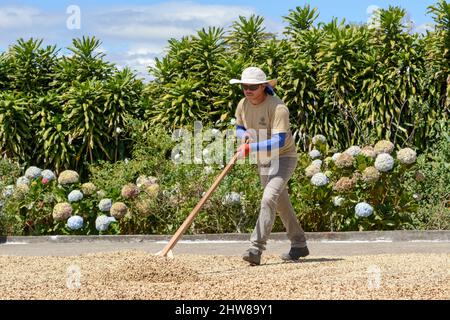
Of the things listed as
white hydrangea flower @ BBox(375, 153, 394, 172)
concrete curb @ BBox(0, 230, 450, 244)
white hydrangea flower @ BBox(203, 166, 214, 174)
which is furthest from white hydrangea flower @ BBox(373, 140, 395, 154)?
white hydrangea flower @ BBox(203, 166, 214, 174)

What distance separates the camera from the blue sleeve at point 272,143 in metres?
9.16

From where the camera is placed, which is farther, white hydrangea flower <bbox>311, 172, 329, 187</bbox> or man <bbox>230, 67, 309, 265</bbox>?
white hydrangea flower <bbox>311, 172, 329, 187</bbox>

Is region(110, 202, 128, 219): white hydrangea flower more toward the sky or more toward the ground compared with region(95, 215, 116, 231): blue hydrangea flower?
more toward the sky

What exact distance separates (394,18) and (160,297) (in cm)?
832

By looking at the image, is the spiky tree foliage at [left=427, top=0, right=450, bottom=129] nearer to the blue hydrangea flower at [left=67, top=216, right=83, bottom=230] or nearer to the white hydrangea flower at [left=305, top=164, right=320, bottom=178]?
the white hydrangea flower at [left=305, top=164, right=320, bottom=178]

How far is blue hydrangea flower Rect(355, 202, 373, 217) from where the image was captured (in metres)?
12.0

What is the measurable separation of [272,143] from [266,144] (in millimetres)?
63

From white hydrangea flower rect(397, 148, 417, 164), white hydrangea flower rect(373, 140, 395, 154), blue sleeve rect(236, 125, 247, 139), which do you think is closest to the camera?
blue sleeve rect(236, 125, 247, 139)

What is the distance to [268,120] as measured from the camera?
30.6 ft

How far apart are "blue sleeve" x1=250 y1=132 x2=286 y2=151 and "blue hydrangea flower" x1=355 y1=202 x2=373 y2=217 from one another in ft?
10.1

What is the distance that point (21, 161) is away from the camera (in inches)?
597

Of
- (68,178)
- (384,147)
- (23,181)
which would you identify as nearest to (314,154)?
(384,147)

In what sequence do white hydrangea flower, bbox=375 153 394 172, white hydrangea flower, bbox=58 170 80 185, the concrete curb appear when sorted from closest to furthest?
the concrete curb
white hydrangea flower, bbox=375 153 394 172
white hydrangea flower, bbox=58 170 80 185

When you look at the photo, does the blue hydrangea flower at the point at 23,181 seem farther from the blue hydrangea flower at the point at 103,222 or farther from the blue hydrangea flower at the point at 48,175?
the blue hydrangea flower at the point at 103,222
